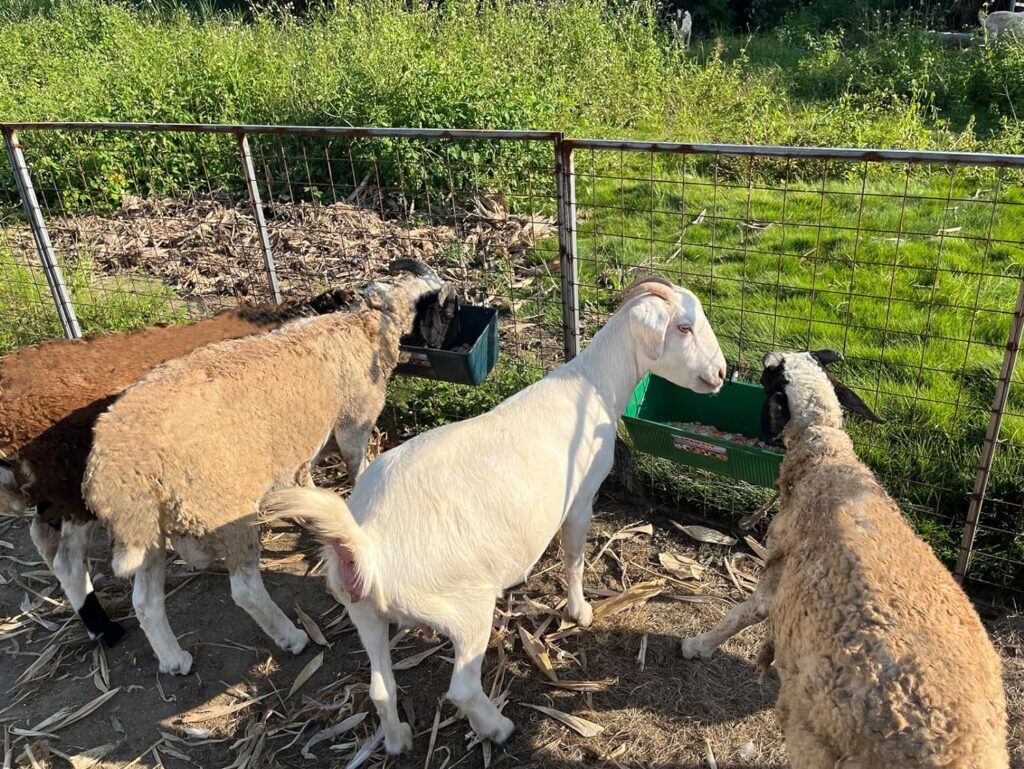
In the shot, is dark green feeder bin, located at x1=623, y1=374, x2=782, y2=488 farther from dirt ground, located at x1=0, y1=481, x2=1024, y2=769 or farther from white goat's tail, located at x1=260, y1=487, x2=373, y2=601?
white goat's tail, located at x1=260, y1=487, x2=373, y2=601

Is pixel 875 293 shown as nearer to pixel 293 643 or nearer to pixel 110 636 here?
pixel 293 643

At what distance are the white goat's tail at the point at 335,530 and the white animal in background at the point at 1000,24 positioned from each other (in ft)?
45.5

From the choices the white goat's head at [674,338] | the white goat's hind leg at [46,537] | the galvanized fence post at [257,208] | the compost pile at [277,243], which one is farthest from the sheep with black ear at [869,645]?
the compost pile at [277,243]

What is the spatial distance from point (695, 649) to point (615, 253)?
14.7ft

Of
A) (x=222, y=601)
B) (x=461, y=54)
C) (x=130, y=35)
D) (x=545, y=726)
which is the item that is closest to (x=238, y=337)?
(x=222, y=601)

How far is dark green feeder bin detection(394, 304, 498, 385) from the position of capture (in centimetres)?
485

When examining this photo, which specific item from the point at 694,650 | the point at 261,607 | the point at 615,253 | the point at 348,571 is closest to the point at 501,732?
the point at 694,650

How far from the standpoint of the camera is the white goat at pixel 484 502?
312cm

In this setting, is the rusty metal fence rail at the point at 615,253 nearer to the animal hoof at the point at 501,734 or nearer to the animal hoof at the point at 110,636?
the animal hoof at the point at 501,734

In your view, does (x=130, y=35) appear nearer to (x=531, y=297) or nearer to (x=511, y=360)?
(x=531, y=297)

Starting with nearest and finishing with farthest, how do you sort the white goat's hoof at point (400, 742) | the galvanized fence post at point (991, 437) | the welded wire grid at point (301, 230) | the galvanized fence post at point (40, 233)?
the white goat's hoof at point (400, 742) → the galvanized fence post at point (991, 437) → the galvanized fence post at point (40, 233) → the welded wire grid at point (301, 230)

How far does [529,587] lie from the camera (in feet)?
15.1

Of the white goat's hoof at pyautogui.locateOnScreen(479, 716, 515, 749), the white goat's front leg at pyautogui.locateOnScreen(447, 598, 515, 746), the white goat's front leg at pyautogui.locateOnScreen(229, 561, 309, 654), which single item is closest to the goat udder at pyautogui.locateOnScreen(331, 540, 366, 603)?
the white goat's front leg at pyautogui.locateOnScreen(447, 598, 515, 746)

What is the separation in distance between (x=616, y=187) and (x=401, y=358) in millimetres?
5013
